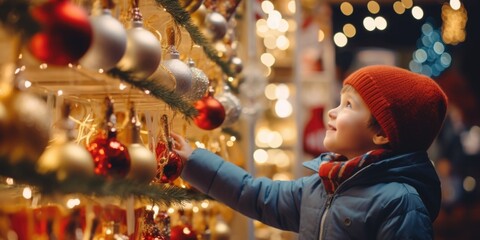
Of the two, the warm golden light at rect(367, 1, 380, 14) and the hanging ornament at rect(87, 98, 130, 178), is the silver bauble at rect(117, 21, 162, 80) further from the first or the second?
the warm golden light at rect(367, 1, 380, 14)

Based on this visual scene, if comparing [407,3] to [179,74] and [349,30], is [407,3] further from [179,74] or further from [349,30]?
[179,74]

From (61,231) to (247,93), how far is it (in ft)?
6.65

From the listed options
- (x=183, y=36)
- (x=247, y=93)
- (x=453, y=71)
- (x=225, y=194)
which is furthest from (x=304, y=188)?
(x=453, y=71)

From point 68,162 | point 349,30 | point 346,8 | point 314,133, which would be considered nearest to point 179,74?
point 68,162

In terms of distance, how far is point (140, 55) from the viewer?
941 millimetres

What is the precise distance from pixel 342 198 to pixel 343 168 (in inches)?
2.8

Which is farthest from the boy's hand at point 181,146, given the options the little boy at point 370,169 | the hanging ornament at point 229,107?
the hanging ornament at point 229,107

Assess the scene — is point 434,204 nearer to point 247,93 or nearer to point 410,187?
point 410,187

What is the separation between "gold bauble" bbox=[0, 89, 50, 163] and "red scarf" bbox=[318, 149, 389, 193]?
0.97 m

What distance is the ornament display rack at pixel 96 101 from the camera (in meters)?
0.74

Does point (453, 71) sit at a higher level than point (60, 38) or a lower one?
lower

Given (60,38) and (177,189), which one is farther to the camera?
(177,189)

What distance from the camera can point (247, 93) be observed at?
3.13 m

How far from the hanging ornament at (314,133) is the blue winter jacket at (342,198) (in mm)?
2772
